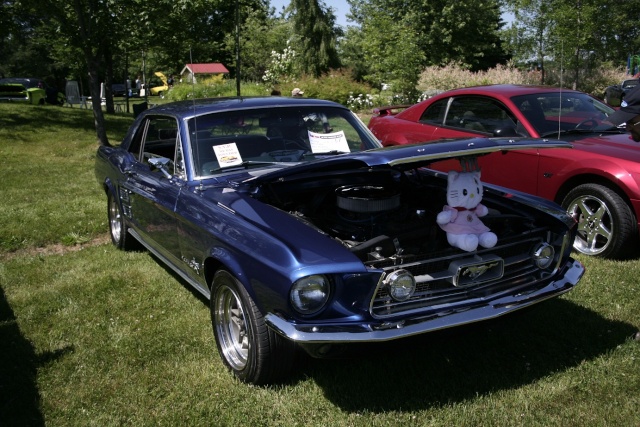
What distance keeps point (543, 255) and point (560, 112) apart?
9.42 ft

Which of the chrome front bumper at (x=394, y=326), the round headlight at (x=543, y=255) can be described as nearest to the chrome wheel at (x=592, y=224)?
the round headlight at (x=543, y=255)

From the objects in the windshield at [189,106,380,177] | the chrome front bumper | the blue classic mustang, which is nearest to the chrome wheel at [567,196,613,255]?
the blue classic mustang

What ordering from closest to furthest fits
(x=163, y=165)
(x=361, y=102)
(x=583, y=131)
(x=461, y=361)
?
1. (x=461, y=361)
2. (x=163, y=165)
3. (x=583, y=131)
4. (x=361, y=102)

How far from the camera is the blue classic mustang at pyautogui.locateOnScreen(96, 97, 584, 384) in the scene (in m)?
2.69

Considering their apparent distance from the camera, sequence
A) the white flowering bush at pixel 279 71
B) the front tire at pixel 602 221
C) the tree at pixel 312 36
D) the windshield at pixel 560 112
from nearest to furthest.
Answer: the front tire at pixel 602 221
the windshield at pixel 560 112
the white flowering bush at pixel 279 71
the tree at pixel 312 36

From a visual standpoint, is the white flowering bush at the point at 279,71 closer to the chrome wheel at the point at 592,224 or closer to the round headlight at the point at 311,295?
the chrome wheel at the point at 592,224

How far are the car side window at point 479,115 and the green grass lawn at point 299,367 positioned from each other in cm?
173

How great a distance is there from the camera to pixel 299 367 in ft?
10.5

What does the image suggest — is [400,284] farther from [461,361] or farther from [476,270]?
[461,361]

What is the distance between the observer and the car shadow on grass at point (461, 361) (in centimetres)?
296

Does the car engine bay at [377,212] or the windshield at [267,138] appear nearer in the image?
the car engine bay at [377,212]

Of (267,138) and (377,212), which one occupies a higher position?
(267,138)

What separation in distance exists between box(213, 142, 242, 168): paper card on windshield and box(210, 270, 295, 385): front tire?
96 cm

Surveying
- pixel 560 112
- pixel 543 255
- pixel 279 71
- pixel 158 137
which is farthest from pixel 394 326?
pixel 279 71
